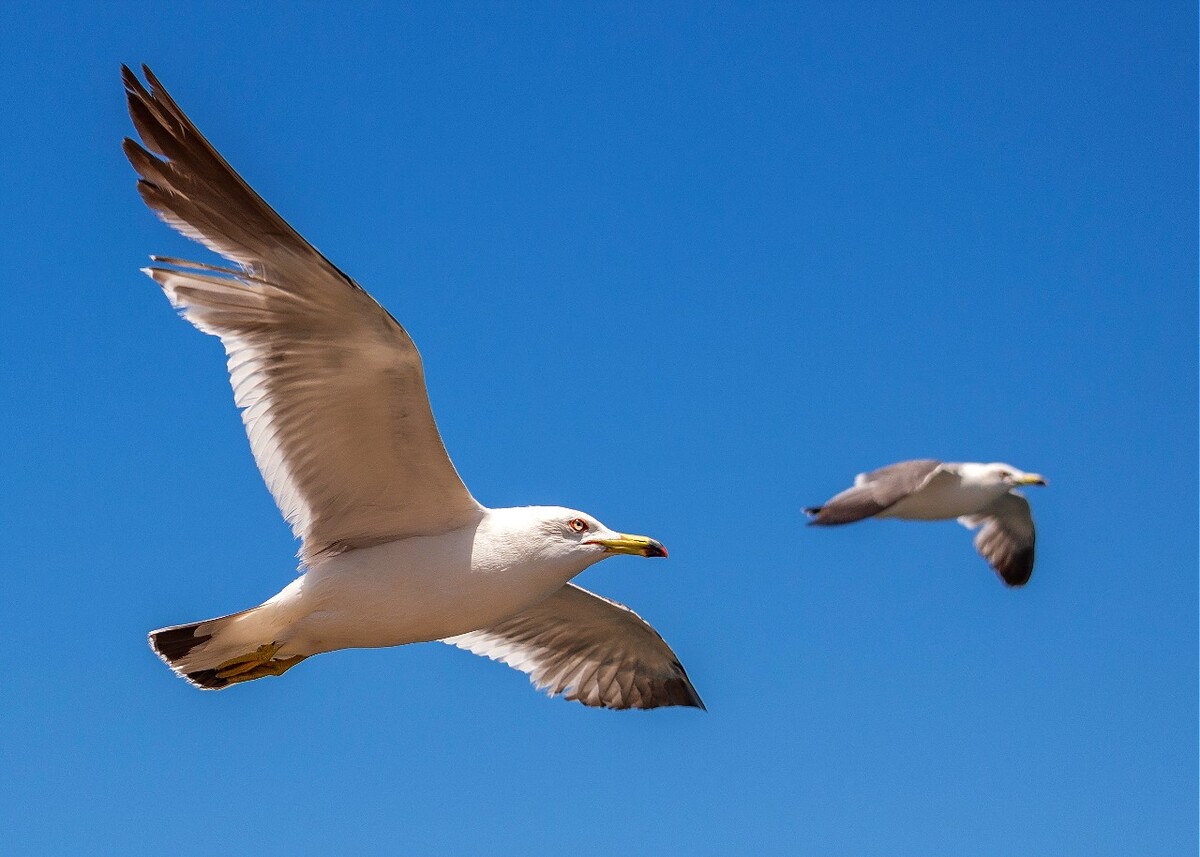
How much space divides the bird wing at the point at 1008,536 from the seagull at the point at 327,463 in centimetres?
1071

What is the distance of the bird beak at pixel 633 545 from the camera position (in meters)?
7.30

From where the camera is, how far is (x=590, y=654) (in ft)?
31.8

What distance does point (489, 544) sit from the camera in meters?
7.34

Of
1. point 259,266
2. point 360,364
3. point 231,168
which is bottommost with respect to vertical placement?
point 360,364

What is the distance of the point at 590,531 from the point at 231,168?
2.64m

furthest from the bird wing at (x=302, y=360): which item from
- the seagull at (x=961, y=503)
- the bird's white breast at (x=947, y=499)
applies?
the bird's white breast at (x=947, y=499)

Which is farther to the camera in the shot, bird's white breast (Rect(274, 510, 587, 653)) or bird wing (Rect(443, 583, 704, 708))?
bird wing (Rect(443, 583, 704, 708))

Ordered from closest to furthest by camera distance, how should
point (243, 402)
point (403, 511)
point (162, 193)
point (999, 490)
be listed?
1. point (162, 193)
2. point (243, 402)
3. point (403, 511)
4. point (999, 490)

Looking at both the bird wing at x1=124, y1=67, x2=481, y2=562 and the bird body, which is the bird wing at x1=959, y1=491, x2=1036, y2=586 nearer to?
the bird body

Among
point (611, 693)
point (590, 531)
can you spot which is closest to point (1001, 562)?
point (611, 693)

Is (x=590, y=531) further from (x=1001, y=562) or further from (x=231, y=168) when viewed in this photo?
(x=1001, y=562)

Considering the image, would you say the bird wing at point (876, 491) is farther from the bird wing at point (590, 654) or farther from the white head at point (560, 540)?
the white head at point (560, 540)

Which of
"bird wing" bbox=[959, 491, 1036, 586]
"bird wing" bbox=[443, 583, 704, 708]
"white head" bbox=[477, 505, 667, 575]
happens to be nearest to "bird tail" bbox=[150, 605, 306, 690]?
"white head" bbox=[477, 505, 667, 575]

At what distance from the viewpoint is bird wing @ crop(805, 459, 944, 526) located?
Answer: 1319 cm
